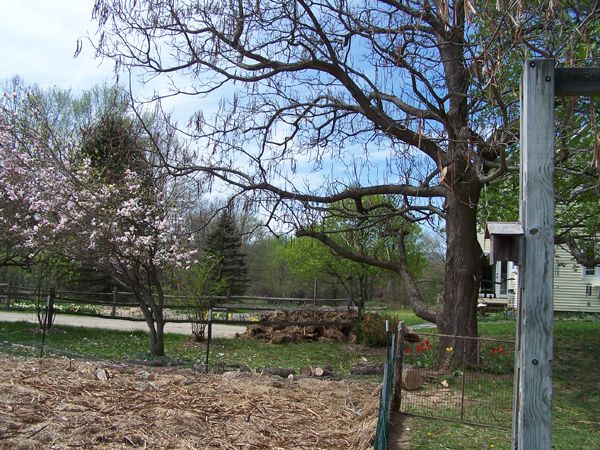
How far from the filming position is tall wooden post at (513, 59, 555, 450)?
3.36 m

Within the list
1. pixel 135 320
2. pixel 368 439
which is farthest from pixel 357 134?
pixel 135 320

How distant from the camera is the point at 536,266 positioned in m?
3.44

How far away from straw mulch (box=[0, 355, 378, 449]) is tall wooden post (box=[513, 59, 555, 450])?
3.10 metres

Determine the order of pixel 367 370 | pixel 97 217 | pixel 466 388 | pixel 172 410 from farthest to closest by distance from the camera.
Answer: pixel 97 217
pixel 367 370
pixel 466 388
pixel 172 410

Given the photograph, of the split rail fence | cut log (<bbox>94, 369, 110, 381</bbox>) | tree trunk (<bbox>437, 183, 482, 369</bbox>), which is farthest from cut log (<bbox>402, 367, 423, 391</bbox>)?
cut log (<bbox>94, 369, 110, 381</bbox>)

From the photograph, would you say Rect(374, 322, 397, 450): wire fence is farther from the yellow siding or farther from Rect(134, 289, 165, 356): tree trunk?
the yellow siding

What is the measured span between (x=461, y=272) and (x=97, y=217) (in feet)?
28.0

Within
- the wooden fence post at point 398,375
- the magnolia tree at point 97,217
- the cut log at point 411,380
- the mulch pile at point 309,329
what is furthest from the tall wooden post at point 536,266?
the mulch pile at point 309,329

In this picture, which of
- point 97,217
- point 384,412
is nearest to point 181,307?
point 97,217

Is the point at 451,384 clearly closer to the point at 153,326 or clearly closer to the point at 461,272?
the point at 461,272

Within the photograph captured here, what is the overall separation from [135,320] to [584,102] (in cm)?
1802

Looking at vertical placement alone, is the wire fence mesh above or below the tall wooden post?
below

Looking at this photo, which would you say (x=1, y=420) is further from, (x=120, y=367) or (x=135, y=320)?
(x=135, y=320)

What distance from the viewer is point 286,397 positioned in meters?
8.93
